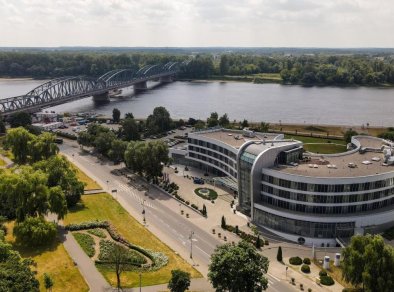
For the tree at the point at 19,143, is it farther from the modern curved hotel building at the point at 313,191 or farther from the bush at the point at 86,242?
the modern curved hotel building at the point at 313,191

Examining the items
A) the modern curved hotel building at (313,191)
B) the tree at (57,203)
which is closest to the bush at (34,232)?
the tree at (57,203)

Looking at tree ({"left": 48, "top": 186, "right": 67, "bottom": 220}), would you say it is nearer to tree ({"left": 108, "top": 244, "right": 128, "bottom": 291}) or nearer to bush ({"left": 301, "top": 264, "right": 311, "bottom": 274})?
tree ({"left": 108, "top": 244, "right": 128, "bottom": 291})

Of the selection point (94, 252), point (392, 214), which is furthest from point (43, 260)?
point (392, 214)

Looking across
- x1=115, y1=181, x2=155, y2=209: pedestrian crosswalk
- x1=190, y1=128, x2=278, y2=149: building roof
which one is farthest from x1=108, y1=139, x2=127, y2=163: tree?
x1=190, y1=128, x2=278, y2=149: building roof

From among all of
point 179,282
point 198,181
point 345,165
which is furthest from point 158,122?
point 179,282

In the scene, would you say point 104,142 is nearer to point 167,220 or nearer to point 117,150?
point 117,150

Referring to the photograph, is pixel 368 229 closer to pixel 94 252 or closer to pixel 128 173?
pixel 94 252
